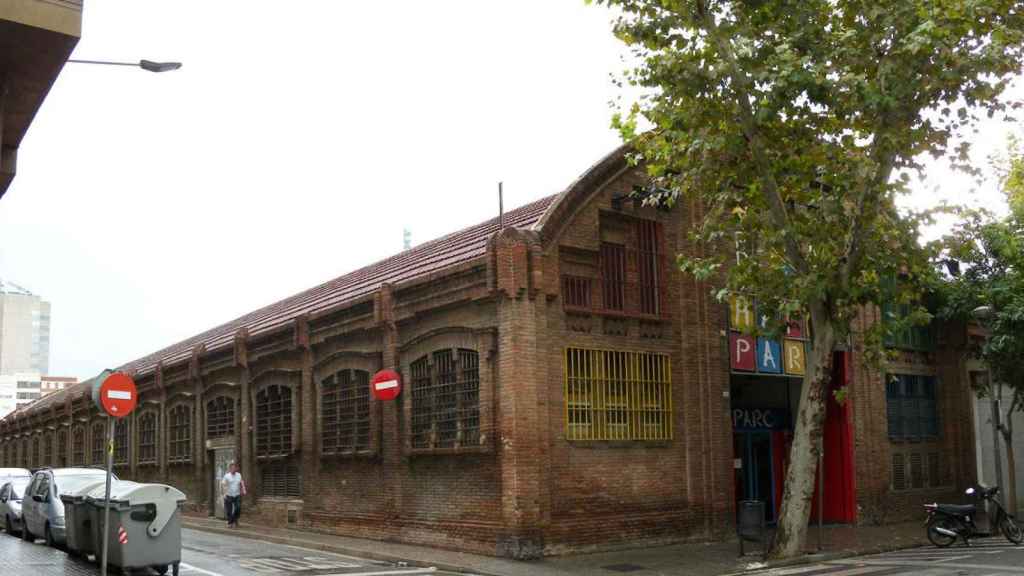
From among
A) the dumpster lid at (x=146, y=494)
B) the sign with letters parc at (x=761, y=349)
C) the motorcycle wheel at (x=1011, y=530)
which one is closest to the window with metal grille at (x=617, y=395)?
the sign with letters parc at (x=761, y=349)

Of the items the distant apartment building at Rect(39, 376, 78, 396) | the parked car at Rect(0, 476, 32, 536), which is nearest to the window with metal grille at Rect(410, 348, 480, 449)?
the parked car at Rect(0, 476, 32, 536)

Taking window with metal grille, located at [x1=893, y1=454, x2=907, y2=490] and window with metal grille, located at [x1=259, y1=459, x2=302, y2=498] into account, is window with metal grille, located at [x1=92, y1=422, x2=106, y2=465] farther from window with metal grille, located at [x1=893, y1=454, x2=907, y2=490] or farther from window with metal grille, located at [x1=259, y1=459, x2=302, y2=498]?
window with metal grille, located at [x1=893, y1=454, x2=907, y2=490]

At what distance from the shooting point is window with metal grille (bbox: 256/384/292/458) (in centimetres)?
2762

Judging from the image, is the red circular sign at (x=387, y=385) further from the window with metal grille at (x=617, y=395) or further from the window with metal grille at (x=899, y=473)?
the window with metal grille at (x=899, y=473)

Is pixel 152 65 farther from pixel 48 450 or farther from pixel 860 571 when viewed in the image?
pixel 48 450

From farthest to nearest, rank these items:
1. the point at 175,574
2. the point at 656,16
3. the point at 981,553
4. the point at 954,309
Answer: the point at 954,309
the point at 981,553
the point at 656,16
the point at 175,574

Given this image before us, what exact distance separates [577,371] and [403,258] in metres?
10.1

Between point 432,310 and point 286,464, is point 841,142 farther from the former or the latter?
point 286,464

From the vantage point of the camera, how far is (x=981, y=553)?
62.5ft

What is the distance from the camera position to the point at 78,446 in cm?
4678

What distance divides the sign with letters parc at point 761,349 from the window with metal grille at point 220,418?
16.0 metres

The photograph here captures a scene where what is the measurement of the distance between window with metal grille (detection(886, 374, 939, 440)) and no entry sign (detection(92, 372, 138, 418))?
68.6ft

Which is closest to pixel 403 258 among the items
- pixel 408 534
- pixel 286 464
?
pixel 286 464

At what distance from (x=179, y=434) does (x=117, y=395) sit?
22.2m
